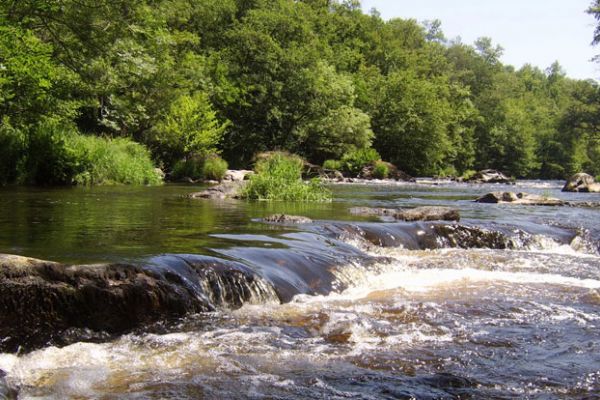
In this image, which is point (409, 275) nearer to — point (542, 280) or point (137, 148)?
point (542, 280)

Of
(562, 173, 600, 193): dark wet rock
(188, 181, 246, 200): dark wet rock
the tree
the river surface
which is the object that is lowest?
the river surface

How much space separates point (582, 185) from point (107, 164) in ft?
81.7

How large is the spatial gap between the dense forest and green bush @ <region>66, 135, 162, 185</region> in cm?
6

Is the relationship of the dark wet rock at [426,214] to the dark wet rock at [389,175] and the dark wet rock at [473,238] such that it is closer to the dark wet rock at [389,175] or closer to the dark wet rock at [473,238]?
the dark wet rock at [473,238]

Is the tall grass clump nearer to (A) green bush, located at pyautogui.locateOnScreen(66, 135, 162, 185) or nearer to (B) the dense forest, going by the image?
(B) the dense forest

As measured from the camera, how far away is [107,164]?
2328 cm

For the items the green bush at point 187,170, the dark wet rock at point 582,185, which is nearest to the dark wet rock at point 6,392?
the green bush at point 187,170

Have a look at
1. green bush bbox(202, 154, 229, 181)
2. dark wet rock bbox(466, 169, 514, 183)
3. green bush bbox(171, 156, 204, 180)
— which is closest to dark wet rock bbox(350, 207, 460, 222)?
green bush bbox(202, 154, 229, 181)

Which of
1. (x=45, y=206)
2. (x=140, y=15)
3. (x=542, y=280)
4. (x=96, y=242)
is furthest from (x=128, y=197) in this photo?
(x=542, y=280)

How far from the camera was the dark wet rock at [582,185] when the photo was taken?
3112 centimetres

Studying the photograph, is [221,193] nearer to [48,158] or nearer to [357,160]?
[48,158]

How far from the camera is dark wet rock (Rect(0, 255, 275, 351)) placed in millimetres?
5031

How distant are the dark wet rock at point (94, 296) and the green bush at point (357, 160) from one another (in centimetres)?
3693

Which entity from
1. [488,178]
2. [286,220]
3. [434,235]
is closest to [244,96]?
[488,178]
